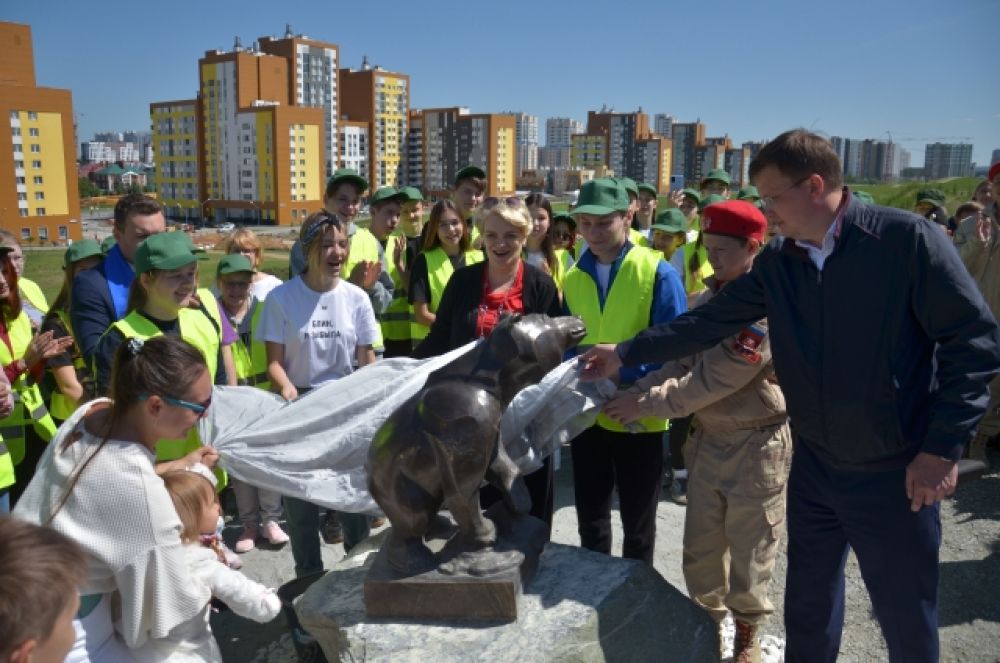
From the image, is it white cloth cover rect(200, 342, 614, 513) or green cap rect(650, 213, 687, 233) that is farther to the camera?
green cap rect(650, 213, 687, 233)

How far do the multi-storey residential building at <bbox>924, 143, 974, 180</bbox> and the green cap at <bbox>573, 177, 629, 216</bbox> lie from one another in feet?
298

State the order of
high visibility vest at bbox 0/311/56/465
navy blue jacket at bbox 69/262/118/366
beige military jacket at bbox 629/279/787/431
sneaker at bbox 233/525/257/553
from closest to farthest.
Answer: beige military jacket at bbox 629/279/787/431, navy blue jacket at bbox 69/262/118/366, high visibility vest at bbox 0/311/56/465, sneaker at bbox 233/525/257/553

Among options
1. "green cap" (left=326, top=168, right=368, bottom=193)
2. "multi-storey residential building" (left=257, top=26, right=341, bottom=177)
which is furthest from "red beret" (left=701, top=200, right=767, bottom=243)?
"multi-storey residential building" (left=257, top=26, right=341, bottom=177)

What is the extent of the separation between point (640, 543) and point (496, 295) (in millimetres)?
1421

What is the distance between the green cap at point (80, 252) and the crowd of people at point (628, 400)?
58 mm

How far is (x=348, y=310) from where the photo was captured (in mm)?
4098

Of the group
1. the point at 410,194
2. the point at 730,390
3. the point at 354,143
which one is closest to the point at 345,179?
the point at 410,194

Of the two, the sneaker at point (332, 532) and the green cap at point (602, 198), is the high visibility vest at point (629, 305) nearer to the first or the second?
the green cap at point (602, 198)

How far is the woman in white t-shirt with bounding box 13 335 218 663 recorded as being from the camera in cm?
235

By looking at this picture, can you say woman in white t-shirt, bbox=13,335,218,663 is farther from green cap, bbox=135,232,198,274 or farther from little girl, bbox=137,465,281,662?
green cap, bbox=135,232,198,274

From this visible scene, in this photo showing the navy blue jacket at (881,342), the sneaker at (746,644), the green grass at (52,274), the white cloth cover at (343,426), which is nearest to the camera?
the navy blue jacket at (881,342)

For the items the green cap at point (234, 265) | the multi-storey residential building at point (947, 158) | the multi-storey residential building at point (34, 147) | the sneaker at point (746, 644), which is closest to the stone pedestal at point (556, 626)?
the sneaker at point (746, 644)

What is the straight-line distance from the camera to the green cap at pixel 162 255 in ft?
11.6

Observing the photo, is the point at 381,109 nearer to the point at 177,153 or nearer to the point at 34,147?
the point at 177,153
